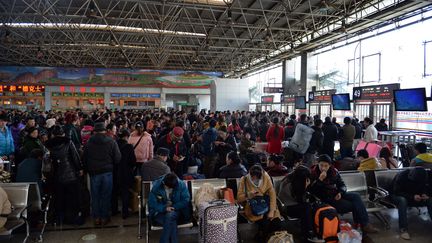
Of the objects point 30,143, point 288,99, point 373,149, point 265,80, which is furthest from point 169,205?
point 265,80

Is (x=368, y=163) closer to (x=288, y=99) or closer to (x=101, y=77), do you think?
(x=288, y=99)

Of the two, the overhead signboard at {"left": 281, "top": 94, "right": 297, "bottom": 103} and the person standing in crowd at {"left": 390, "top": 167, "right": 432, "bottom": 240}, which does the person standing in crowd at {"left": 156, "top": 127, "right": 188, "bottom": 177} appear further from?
the overhead signboard at {"left": 281, "top": 94, "right": 297, "bottom": 103}

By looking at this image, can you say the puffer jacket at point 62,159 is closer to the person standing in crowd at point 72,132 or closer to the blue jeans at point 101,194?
the blue jeans at point 101,194

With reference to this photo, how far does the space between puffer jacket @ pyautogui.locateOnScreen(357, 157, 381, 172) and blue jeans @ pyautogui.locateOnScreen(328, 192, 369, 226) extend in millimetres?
1312

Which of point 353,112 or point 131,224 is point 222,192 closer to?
point 131,224

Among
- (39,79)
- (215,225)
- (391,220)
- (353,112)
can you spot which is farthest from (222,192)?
(39,79)

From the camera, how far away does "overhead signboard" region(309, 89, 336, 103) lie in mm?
12911

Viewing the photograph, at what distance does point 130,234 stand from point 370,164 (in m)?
4.15

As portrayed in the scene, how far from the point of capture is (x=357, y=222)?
4.10 meters

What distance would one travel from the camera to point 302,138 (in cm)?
663

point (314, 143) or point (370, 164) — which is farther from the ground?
point (314, 143)

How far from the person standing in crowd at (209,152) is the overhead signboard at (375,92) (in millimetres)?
6753

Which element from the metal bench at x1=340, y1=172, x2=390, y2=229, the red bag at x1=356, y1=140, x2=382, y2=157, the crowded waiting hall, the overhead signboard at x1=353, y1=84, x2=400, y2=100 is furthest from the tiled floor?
the overhead signboard at x1=353, y1=84, x2=400, y2=100

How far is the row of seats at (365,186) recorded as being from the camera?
4.20 meters
